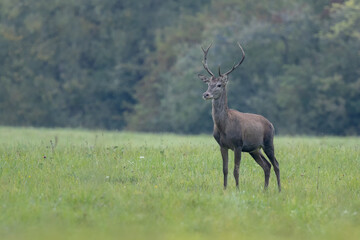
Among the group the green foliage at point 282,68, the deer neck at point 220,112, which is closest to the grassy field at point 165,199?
the deer neck at point 220,112

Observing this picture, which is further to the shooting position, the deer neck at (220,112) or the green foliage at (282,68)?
the green foliage at (282,68)

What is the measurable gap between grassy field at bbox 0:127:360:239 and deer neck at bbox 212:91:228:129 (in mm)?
→ 1027

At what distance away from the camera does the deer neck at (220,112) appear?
39.4 feet

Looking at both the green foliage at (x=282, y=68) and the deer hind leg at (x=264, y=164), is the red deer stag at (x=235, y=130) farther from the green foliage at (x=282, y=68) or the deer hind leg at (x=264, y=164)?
the green foliage at (x=282, y=68)

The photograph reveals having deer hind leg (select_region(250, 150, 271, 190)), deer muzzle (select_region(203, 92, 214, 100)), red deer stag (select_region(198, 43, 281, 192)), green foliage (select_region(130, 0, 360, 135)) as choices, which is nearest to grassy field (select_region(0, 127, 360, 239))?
deer hind leg (select_region(250, 150, 271, 190))

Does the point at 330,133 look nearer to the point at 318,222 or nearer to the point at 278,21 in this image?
the point at 278,21

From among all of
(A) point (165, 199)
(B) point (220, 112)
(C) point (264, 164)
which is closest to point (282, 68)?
(C) point (264, 164)

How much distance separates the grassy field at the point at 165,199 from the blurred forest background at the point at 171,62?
25.8 m

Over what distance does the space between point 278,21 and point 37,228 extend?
3748 centimetres

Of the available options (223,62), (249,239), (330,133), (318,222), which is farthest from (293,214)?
(223,62)

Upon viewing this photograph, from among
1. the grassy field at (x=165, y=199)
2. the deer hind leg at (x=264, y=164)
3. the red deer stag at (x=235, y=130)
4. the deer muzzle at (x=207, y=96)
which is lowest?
the grassy field at (x=165, y=199)

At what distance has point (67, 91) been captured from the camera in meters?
52.2

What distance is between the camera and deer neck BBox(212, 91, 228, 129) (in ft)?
39.4

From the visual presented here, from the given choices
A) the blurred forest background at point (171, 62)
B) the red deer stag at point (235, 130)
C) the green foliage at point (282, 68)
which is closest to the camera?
the red deer stag at point (235, 130)
